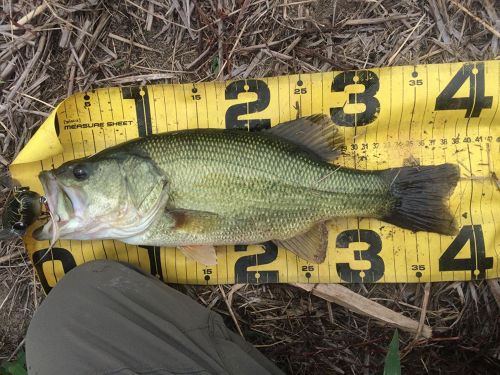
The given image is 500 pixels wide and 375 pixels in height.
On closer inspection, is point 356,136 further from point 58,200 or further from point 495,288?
point 58,200

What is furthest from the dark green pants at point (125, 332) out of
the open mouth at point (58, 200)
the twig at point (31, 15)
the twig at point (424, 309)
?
the twig at point (31, 15)

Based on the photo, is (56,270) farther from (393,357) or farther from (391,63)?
(391,63)

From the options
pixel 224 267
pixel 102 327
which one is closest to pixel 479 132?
pixel 224 267

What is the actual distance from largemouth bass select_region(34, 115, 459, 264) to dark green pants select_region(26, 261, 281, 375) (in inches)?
13.4

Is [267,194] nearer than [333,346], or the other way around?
[267,194]

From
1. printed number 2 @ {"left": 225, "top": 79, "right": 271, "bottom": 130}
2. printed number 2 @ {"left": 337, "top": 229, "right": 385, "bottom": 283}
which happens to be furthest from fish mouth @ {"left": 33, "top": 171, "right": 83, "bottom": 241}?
printed number 2 @ {"left": 337, "top": 229, "right": 385, "bottom": 283}

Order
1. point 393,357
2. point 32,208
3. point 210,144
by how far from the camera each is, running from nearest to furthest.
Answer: point 393,357 → point 210,144 → point 32,208

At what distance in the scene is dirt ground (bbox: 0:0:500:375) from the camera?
10.5 ft

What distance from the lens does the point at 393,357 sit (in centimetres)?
260

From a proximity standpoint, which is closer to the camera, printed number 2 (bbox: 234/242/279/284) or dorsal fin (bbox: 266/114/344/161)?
dorsal fin (bbox: 266/114/344/161)

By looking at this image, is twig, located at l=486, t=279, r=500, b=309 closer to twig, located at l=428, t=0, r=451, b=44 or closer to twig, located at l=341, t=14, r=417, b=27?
twig, located at l=428, t=0, r=451, b=44

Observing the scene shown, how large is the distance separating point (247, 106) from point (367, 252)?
1341mm

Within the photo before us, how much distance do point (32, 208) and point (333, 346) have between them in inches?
91.2

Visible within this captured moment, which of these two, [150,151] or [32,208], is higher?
[150,151]
